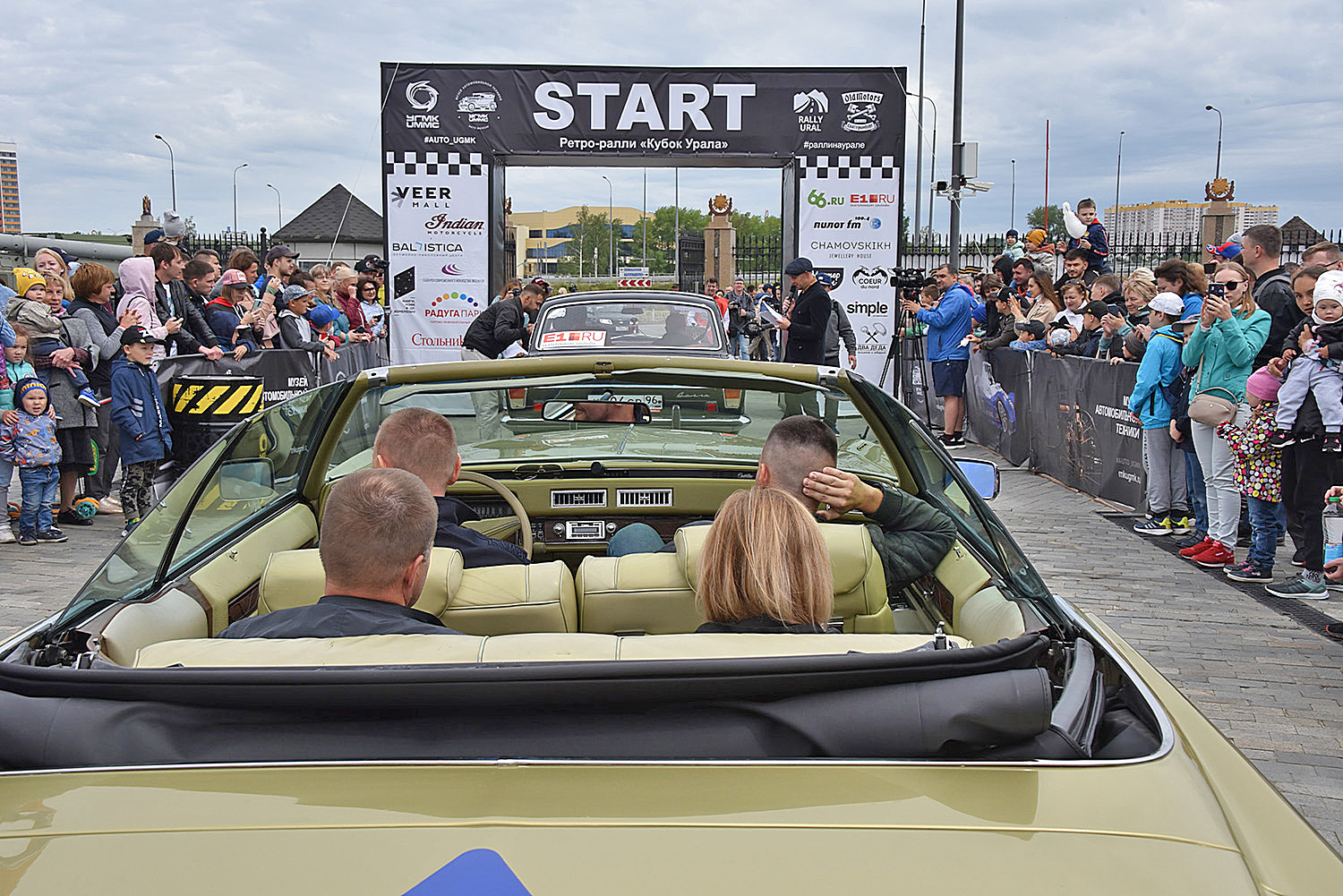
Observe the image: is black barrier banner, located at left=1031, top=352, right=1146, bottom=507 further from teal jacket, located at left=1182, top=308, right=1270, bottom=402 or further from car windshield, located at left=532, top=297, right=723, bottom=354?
car windshield, located at left=532, top=297, right=723, bottom=354

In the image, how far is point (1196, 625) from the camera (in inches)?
232

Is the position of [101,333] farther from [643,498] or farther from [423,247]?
[423,247]

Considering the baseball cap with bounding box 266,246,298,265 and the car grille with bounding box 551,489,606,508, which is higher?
the baseball cap with bounding box 266,246,298,265

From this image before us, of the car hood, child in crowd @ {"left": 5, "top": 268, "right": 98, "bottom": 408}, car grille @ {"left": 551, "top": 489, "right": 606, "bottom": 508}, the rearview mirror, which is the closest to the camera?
the car hood

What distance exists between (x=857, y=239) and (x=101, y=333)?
9972mm

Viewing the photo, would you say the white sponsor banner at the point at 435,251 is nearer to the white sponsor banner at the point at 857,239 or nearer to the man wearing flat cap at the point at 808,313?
the white sponsor banner at the point at 857,239

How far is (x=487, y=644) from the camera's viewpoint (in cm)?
188

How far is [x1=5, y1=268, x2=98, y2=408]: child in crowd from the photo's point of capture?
301 inches

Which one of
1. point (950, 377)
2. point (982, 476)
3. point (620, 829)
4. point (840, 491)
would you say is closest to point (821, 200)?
point (950, 377)

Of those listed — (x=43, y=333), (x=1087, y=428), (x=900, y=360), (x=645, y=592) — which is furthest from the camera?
(x=900, y=360)

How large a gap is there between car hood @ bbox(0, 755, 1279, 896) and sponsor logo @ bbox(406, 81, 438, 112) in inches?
552

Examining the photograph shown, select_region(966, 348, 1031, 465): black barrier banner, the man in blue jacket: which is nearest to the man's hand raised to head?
select_region(966, 348, 1031, 465): black barrier banner

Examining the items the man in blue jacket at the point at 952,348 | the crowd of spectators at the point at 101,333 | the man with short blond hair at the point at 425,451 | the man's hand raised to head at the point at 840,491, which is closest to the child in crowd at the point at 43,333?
the crowd of spectators at the point at 101,333

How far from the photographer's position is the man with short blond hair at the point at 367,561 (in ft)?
7.11
